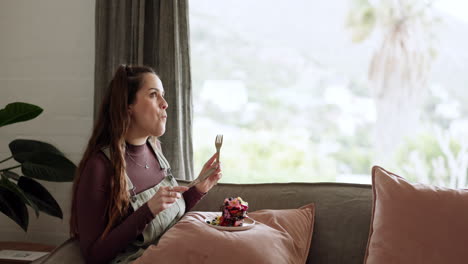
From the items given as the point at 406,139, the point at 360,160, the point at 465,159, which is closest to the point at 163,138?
the point at 360,160

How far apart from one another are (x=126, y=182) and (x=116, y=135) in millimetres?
177

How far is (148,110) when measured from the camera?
1946mm

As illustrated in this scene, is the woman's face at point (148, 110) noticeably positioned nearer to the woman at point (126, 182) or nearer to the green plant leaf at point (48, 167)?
the woman at point (126, 182)

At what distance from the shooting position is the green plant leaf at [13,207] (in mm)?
2523

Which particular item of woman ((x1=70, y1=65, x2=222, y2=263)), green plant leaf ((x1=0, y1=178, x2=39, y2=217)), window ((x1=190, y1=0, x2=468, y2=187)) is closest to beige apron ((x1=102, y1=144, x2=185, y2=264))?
woman ((x1=70, y1=65, x2=222, y2=263))

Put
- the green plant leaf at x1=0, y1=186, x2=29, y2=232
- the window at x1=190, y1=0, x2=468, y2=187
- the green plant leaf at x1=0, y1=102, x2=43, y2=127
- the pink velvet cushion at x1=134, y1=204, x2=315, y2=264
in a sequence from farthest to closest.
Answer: the window at x1=190, y1=0, x2=468, y2=187 → the green plant leaf at x1=0, y1=186, x2=29, y2=232 → the green plant leaf at x1=0, y1=102, x2=43, y2=127 → the pink velvet cushion at x1=134, y1=204, x2=315, y2=264

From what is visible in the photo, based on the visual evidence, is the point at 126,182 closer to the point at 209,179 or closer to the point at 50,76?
the point at 209,179

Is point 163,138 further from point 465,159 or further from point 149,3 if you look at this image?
point 465,159

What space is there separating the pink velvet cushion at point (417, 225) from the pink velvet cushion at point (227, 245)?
0.88 ft

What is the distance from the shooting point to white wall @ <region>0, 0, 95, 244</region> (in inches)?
116

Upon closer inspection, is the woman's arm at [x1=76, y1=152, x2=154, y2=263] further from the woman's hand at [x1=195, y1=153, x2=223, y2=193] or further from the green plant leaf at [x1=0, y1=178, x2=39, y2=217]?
the green plant leaf at [x1=0, y1=178, x2=39, y2=217]

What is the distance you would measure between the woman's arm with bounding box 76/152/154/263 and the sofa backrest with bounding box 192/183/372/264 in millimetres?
427

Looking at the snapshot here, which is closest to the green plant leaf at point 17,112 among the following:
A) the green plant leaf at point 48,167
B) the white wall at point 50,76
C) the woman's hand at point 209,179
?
the green plant leaf at point 48,167

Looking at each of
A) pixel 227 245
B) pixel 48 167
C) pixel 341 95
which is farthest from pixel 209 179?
pixel 341 95
